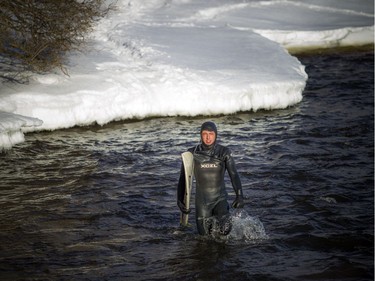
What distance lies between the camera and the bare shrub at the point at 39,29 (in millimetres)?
13158

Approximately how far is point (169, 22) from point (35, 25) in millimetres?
7721

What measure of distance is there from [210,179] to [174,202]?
2116mm

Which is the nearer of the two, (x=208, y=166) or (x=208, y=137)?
(x=208, y=137)

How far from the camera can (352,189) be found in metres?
10.2

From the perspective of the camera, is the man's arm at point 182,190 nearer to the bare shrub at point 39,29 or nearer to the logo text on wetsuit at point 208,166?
the logo text on wetsuit at point 208,166

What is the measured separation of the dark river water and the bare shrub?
86.1 inches

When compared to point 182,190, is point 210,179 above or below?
above

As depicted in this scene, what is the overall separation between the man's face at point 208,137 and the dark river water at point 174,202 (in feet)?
4.88

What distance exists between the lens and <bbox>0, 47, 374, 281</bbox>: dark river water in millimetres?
7527

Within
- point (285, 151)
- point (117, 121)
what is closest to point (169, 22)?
point (117, 121)

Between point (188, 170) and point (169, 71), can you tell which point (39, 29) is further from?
point (188, 170)

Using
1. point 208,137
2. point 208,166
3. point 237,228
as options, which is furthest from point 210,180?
point 237,228

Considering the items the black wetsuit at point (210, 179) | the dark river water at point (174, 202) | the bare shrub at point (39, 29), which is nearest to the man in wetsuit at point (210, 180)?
the black wetsuit at point (210, 179)

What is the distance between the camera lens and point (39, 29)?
45.5 ft
